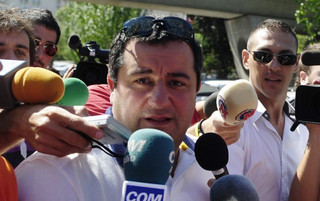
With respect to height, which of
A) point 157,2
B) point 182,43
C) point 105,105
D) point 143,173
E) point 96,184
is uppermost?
point 182,43

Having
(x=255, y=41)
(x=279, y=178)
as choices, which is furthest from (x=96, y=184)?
(x=255, y=41)

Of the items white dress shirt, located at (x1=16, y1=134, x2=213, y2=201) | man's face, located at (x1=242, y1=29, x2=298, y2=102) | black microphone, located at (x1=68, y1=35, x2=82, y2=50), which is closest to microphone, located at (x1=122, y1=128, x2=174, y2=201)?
white dress shirt, located at (x1=16, y1=134, x2=213, y2=201)

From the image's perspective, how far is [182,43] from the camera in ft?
5.70

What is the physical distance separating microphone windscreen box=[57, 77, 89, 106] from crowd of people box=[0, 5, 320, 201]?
0.13 metres

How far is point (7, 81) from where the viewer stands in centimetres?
121

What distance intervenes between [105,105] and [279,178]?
3.73 feet

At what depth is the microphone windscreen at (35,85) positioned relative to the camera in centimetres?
121

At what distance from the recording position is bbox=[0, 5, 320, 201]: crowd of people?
1263mm

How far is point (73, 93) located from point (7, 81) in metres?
0.48

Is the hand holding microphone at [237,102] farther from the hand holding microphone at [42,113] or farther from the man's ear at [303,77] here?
the man's ear at [303,77]

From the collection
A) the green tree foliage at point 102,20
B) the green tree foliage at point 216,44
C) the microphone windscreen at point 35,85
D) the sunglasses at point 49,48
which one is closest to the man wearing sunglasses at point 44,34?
the sunglasses at point 49,48

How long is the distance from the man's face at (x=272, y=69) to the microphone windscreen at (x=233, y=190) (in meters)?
1.59

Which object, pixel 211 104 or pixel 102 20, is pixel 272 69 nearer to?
pixel 211 104

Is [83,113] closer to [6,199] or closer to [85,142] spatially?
[85,142]
